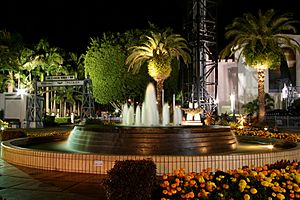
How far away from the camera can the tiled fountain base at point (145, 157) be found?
903 cm

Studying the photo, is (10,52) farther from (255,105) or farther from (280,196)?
(280,196)

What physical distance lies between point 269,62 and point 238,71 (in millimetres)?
21956

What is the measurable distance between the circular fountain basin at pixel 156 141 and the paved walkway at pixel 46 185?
1.92m

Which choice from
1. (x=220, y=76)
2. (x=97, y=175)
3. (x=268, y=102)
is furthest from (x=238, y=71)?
(x=97, y=175)

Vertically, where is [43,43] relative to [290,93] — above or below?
above

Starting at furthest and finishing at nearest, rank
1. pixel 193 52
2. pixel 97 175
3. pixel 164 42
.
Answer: pixel 193 52 → pixel 164 42 → pixel 97 175

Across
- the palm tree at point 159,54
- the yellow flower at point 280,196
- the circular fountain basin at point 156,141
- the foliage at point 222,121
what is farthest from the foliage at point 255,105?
the yellow flower at point 280,196

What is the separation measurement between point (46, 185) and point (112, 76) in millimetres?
34609

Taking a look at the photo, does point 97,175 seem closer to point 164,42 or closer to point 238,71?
point 164,42

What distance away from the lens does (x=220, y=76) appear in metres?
51.5

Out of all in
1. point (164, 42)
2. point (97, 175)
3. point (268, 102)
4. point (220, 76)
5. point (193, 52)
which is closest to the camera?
point (97, 175)

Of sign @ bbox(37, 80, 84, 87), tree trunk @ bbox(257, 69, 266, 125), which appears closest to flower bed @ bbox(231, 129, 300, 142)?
tree trunk @ bbox(257, 69, 266, 125)

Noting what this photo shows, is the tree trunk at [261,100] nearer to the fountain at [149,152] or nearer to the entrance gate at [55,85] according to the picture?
the entrance gate at [55,85]

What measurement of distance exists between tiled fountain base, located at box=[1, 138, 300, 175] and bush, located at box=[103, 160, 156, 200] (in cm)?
323
